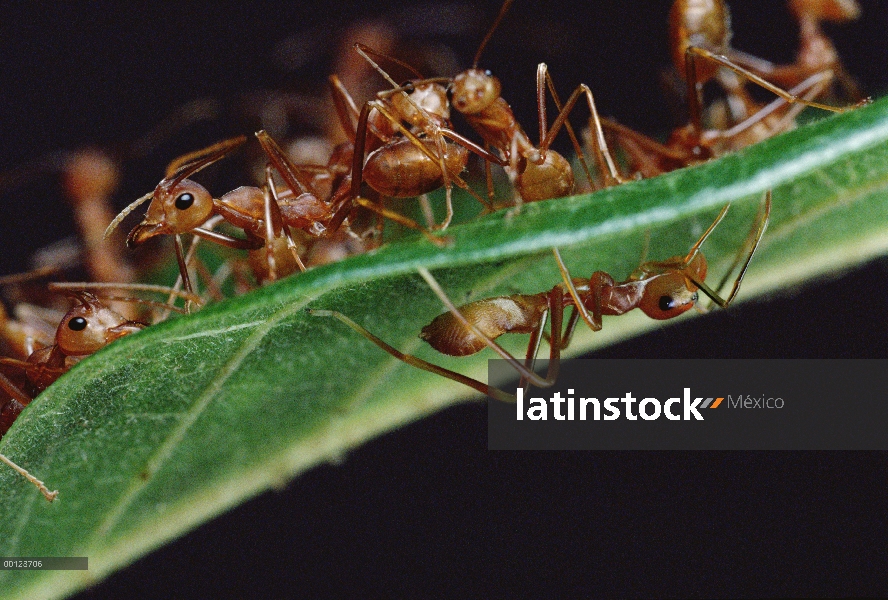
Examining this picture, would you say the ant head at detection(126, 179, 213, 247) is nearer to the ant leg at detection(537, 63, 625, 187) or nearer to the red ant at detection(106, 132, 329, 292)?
the red ant at detection(106, 132, 329, 292)

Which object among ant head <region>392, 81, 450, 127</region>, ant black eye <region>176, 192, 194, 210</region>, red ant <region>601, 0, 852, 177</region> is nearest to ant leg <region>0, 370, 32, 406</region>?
ant black eye <region>176, 192, 194, 210</region>

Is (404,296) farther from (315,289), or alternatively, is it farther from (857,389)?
(857,389)

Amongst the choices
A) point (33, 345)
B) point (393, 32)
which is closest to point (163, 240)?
point (33, 345)

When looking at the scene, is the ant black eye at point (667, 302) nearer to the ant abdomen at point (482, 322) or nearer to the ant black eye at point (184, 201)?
the ant abdomen at point (482, 322)

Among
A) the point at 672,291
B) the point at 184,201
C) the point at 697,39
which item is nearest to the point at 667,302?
the point at 672,291

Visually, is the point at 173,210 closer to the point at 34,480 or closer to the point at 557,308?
the point at 34,480
